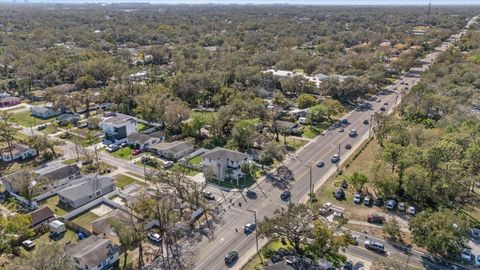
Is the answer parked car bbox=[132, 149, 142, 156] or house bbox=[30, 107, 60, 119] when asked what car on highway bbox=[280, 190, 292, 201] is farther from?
house bbox=[30, 107, 60, 119]

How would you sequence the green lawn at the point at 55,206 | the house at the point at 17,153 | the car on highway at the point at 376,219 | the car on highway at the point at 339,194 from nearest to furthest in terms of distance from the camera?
the car on highway at the point at 376,219, the green lawn at the point at 55,206, the car on highway at the point at 339,194, the house at the point at 17,153

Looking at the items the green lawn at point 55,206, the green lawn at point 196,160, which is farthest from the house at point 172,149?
the green lawn at point 55,206

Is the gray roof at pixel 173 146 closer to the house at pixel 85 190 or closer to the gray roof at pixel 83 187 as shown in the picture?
the gray roof at pixel 83 187

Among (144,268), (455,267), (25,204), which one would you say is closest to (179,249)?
(144,268)

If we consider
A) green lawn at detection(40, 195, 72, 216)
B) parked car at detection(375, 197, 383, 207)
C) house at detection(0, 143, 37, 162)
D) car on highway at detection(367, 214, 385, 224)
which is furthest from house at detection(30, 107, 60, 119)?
car on highway at detection(367, 214, 385, 224)

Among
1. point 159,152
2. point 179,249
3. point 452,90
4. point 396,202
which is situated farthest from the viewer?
point 452,90

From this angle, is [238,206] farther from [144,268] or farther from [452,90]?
[452,90]

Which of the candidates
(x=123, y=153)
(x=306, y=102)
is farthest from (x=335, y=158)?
(x=123, y=153)
